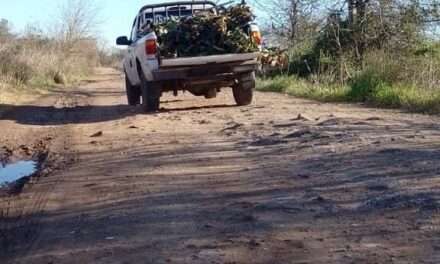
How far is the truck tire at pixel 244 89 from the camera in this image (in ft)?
45.8

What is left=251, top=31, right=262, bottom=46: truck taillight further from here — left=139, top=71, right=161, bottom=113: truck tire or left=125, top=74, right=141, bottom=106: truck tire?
left=125, top=74, right=141, bottom=106: truck tire

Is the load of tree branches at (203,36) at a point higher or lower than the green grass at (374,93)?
higher

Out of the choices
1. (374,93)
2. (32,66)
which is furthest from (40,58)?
(374,93)

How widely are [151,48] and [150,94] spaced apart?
1151 mm

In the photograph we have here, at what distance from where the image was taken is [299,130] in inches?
391

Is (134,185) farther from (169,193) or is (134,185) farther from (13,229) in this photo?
(13,229)

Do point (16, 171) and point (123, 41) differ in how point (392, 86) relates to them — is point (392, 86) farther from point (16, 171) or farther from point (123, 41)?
point (16, 171)

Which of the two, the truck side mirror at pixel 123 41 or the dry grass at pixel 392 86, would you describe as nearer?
the dry grass at pixel 392 86

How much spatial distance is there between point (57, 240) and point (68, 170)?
3.05 m

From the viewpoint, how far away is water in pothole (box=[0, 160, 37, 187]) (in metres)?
8.45

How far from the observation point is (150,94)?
13.9 m

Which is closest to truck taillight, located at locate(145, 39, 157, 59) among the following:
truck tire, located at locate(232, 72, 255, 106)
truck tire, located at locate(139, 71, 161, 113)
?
truck tire, located at locate(139, 71, 161, 113)

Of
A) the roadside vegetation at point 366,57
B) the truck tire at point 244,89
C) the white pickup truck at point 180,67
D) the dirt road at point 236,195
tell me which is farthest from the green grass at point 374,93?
the white pickup truck at point 180,67

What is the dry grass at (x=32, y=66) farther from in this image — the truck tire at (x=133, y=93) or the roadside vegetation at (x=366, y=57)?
the roadside vegetation at (x=366, y=57)
